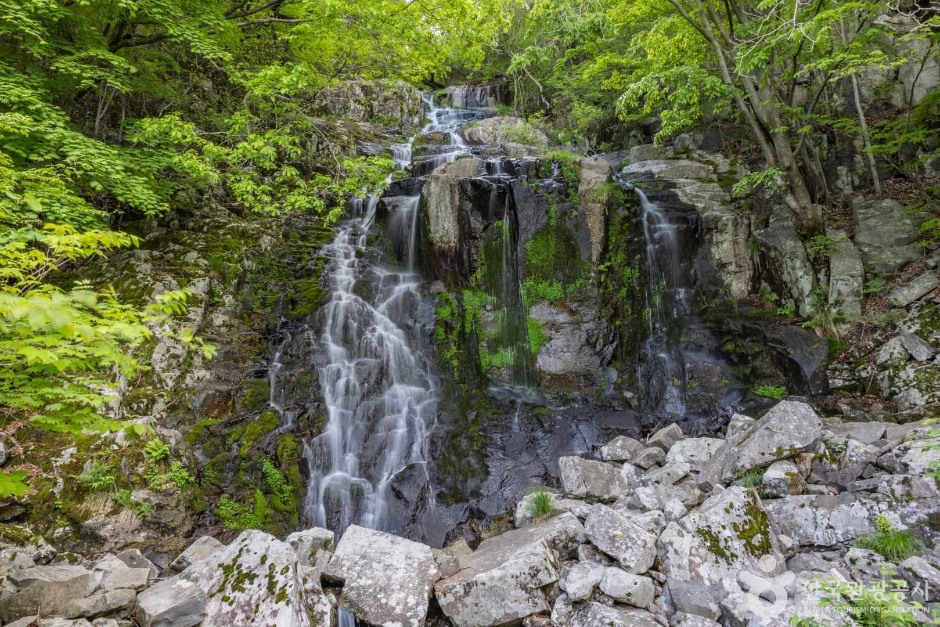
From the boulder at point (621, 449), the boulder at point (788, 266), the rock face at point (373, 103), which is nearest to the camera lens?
the boulder at point (621, 449)

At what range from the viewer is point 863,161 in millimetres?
9617

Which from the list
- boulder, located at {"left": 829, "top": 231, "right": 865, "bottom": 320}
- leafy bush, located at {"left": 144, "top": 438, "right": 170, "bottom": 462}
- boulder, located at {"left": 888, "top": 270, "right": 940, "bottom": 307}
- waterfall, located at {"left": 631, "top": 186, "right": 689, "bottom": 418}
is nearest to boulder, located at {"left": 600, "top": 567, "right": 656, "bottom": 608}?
waterfall, located at {"left": 631, "top": 186, "right": 689, "bottom": 418}

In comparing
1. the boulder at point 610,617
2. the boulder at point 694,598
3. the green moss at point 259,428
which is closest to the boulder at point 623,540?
the boulder at point 694,598

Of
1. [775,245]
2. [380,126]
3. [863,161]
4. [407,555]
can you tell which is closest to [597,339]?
[775,245]

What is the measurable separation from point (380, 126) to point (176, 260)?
1143cm

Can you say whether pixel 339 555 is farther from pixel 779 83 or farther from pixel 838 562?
pixel 779 83

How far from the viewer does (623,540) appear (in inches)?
143

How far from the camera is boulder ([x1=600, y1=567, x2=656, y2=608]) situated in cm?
325

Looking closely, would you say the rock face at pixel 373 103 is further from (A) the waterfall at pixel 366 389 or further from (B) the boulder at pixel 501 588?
(B) the boulder at pixel 501 588

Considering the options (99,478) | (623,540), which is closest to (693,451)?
(623,540)

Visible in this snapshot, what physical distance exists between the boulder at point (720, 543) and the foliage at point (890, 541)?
2.15 feet

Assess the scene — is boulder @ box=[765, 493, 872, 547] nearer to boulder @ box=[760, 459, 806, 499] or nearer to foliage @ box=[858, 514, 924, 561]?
foliage @ box=[858, 514, 924, 561]

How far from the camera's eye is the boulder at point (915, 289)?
7.02 meters

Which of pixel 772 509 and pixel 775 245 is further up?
pixel 775 245
